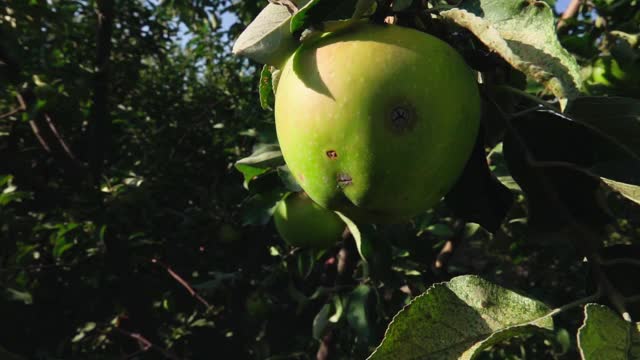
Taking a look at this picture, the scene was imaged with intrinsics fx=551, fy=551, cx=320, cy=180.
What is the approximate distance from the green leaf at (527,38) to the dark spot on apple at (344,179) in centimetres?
17

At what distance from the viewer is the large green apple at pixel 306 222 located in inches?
50.0

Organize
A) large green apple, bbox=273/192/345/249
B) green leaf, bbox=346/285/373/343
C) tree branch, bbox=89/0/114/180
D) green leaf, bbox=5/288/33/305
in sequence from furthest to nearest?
tree branch, bbox=89/0/114/180, green leaf, bbox=5/288/33/305, green leaf, bbox=346/285/373/343, large green apple, bbox=273/192/345/249

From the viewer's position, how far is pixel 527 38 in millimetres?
467

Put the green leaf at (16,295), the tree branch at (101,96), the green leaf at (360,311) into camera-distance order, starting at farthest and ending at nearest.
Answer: the tree branch at (101,96), the green leaf at (16,295), the green leaf at (360,311)

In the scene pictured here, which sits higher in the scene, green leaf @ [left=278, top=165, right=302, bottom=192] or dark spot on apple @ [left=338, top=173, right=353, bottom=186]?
dark spot on apple @ [left=338, top=173, right=353, bottom=186]

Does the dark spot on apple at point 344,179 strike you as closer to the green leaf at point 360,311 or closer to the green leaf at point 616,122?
the green leaf at point 616,122

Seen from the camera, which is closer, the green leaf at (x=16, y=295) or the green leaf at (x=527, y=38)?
the green leaf at (x=527, y=38)

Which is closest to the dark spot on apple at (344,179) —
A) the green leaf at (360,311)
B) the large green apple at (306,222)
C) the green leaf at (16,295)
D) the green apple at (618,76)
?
the large green apple at (306,222)

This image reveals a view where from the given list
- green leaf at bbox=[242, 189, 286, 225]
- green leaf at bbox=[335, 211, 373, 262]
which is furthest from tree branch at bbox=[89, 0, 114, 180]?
green leaf at bbox=[335, 211, 373, 262]

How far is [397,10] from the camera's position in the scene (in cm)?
56

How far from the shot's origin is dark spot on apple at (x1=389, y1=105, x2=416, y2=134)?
49 cm

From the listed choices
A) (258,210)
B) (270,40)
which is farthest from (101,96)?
(270,40)

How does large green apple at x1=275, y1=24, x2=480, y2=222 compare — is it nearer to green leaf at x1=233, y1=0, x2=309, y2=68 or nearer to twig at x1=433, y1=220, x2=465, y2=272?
green leaf at x1=233, y1=0, x2=309, y2=68

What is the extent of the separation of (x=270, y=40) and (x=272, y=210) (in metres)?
0.87
